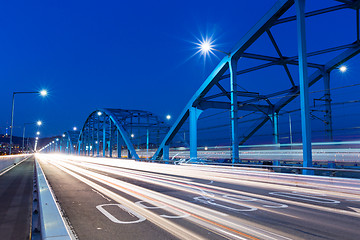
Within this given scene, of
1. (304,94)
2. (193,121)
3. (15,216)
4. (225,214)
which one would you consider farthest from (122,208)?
(193,121)

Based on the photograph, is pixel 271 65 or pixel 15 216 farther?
pixel 271 65

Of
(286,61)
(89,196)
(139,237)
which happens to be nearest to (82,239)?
(139,237)

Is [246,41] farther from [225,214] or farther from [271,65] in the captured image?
[225,214]

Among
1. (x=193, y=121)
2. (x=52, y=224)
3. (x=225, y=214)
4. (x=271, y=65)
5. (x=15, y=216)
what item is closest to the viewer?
(x=52, y=224)

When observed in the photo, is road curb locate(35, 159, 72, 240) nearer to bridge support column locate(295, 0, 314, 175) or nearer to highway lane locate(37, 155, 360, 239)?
highway lane locate(37, 155, 360, 239)

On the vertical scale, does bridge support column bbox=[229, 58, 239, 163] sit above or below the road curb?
above

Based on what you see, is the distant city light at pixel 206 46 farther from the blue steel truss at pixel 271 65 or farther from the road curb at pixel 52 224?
the road curb at pixel 52 224

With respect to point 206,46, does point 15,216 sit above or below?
below

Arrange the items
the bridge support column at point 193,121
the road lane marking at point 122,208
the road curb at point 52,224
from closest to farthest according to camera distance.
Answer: the road curb at point 52,224 → the road lane marking at point 122,208 → the bridge support column at point 193,121

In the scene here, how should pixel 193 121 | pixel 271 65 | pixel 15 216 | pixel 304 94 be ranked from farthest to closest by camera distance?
pixel 193 121 → pixel 271 65 → pixel 304 94 → pixel 15 216

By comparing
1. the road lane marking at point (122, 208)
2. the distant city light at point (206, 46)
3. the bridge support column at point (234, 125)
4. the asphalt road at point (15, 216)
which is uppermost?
the distant city light at point (206, 46)

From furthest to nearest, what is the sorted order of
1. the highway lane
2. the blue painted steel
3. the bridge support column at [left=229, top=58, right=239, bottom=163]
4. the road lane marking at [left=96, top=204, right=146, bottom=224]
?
the bridge support column at [left=229, top=58, right=239, bottom=163], the blue painted steel, the road lane marking at [left=96, top=204, right=146, bottom=224], the highway lane

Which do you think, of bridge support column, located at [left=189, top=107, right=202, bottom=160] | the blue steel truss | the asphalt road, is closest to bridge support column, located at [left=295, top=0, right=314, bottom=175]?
the blue steel truss

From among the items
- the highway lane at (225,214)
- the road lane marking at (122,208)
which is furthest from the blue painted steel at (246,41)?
the road lane marking at (122,208)
